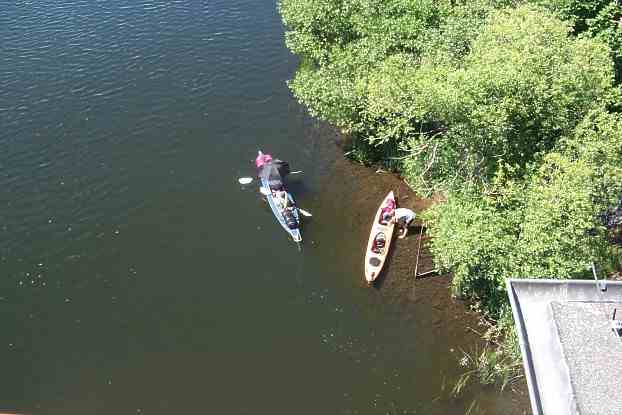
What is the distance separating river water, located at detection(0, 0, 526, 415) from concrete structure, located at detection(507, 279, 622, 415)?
326 inches

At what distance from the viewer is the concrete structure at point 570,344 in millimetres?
14768

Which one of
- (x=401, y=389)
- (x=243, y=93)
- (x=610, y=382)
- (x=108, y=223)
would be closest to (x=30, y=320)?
(x=108, y=223)

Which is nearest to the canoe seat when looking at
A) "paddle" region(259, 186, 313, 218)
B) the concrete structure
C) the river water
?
the river water

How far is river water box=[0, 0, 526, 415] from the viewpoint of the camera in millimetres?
25047

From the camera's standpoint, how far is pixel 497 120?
24016 mm

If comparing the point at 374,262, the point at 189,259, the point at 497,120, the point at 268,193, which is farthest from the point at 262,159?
the point at 497,120

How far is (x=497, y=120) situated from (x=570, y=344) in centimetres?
1091

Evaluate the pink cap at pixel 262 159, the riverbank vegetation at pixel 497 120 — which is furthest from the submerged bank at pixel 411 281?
the pink cap at pixel 262 159

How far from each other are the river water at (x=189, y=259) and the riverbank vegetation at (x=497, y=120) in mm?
3484

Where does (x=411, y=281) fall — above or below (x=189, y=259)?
above

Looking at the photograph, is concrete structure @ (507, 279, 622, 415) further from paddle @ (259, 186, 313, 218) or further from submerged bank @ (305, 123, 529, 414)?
paddle @ (259, 186, 313, 218)

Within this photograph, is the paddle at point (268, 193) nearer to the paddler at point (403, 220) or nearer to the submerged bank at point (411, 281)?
the submerged bank at point (411, 281)

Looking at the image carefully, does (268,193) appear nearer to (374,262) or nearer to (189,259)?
(189,259)

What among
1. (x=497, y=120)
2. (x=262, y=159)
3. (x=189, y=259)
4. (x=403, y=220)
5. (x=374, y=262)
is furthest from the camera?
(x=262, y=159)
